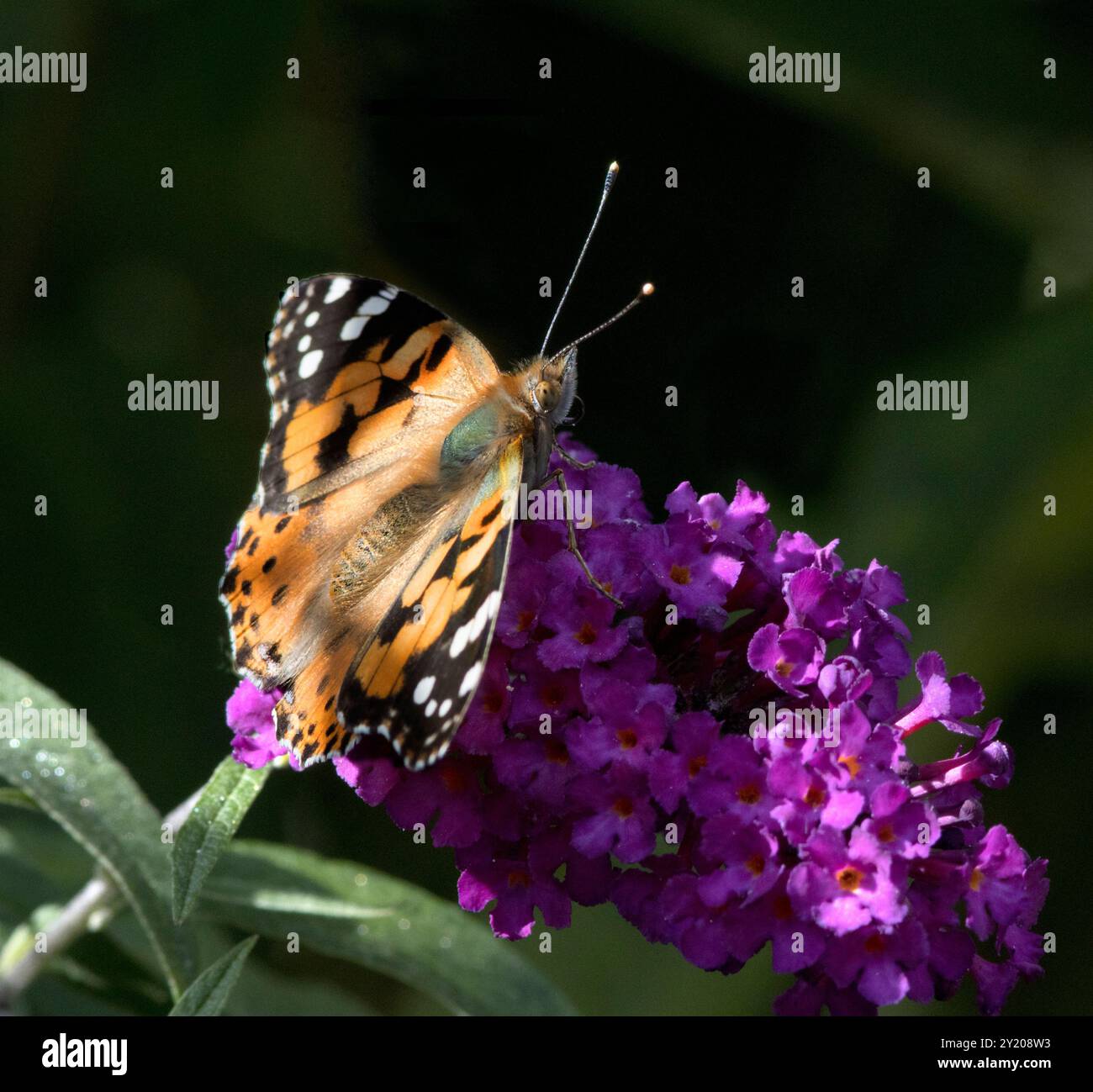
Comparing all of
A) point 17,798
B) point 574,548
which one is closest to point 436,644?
point 574,548

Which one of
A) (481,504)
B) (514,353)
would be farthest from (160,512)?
(481,504)

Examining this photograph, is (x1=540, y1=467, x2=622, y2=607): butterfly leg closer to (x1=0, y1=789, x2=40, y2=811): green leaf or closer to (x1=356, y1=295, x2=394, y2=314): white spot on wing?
(x1=356, y1=295, x2=394, y2=314): white spot on wing

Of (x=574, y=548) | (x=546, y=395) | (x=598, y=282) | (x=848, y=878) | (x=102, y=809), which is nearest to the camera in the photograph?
(x=848, y=878)

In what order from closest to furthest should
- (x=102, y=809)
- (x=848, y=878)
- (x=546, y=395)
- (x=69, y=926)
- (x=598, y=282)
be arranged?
1. (x=848, y=878)
2. (x=546, y=395)
3. (x=102, y=809)
4. (x=69, y=926)
5. (x=598, y=282)

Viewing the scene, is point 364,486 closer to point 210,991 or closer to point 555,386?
point 555,386

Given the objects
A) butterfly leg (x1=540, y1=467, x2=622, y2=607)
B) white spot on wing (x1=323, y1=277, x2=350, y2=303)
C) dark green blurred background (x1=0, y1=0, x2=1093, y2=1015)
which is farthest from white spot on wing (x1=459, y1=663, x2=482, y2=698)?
dark green blurred background (x1=0, y1=0, x2=1093, y2=1015)

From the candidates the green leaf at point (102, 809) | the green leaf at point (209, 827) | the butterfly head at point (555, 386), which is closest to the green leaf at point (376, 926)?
the green leaf at point (102, 809)

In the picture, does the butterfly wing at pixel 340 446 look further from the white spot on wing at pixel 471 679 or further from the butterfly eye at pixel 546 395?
the white spot on wing at pixel 471 679
